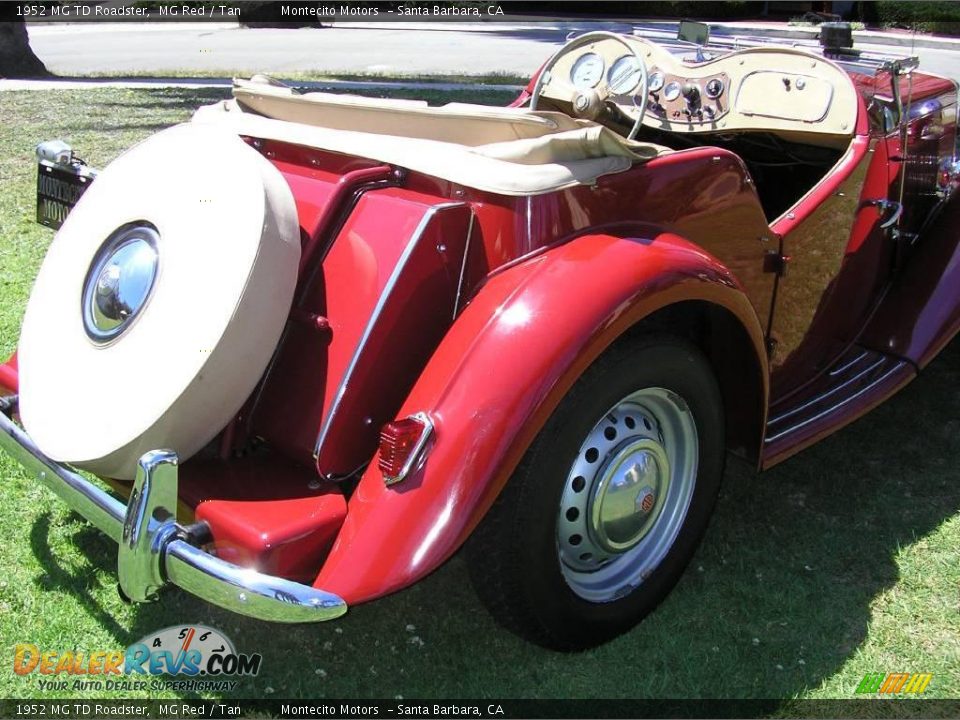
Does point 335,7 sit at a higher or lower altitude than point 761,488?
higher

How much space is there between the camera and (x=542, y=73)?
12.4 ft

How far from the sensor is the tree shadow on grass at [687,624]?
8.20 ft

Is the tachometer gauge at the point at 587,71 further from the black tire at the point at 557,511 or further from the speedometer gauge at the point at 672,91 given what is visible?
the black tire at the point at 557,511

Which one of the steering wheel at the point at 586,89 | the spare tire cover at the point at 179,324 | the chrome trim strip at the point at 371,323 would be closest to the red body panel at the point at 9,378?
the spare tire cover at the point at 179,324

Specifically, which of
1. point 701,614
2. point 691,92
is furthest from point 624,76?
point 701,614

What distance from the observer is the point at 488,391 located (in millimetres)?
2086

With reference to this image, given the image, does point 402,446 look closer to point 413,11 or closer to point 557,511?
point 557,511

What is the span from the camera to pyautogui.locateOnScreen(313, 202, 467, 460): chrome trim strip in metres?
2.21

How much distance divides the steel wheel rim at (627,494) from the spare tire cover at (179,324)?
874mm

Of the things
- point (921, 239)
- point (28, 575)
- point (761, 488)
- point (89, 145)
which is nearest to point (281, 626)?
point (28, 575)

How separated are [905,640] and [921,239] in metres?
1.70

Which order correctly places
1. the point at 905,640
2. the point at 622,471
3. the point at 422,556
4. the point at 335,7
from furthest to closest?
the point at 335,7, the point at 905,640, the point at 622,471, the point at 422,556

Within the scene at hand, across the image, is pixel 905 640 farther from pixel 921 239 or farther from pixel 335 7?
pixel 335 7

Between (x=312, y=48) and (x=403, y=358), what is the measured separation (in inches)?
636
